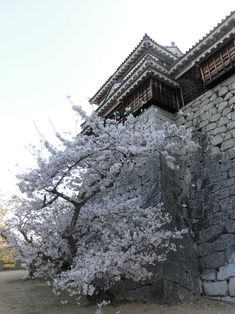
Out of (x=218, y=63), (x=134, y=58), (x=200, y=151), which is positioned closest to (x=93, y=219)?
(x=200, y=151)

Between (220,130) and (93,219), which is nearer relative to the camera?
(93,219)

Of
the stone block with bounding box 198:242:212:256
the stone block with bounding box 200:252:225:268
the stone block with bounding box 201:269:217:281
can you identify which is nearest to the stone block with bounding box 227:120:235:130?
the stone block with bounding box 198:242:212:256

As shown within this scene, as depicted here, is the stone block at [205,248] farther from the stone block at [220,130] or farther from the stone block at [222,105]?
the stone block at [222,105]

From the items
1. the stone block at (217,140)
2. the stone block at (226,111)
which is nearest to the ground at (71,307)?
the stone block at (217,140)

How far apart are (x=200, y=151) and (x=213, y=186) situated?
1.38 metres

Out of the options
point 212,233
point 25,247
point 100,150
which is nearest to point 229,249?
point 212,233

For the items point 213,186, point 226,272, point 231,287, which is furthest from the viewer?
point 213,186

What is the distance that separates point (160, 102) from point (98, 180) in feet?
16.1

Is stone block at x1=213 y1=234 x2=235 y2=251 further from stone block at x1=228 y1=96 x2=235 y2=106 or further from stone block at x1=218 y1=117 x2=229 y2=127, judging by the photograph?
stone block at x1=228 y1=96 x2=235 y2=106

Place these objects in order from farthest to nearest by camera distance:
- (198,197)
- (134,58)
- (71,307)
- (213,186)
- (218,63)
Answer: (134,58)
(218,63)
(198,197)
(213,186)
(71,307)

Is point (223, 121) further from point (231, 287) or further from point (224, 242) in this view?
point (231, 287)

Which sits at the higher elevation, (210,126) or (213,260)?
(210,126)

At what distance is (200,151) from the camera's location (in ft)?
29.6

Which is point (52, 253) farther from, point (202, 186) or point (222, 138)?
point (222, 138)
